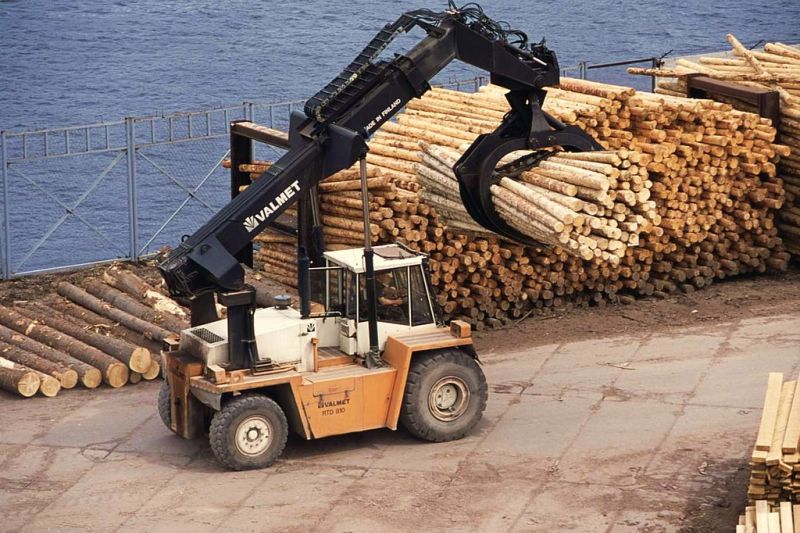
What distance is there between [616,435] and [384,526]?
4663 mm

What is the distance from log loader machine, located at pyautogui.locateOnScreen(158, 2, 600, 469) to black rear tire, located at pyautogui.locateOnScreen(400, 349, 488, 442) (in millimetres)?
21

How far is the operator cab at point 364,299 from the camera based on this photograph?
70.1ft

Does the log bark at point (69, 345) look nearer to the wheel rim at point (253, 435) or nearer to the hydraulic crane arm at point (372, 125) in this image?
the hydraulic crane arm at point (372, 125)

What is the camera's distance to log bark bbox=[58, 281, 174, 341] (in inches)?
1017

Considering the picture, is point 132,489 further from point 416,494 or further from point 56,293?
point 56,293

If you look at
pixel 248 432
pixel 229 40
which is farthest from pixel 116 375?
pixel 229 40

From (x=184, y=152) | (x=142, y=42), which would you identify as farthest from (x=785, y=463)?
(x=142, y=42)

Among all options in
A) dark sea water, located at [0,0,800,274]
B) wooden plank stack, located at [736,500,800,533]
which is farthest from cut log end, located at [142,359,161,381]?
dark sea water, located at [0,0,800,274]

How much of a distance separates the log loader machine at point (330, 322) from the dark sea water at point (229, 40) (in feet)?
148

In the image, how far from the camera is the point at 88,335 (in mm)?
25906

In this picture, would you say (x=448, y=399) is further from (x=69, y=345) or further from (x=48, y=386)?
(x=69, y=345)

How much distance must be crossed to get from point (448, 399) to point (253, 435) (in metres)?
3.05

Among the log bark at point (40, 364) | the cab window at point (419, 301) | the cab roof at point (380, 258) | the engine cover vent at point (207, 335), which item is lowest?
the log bark at point (40, 364)

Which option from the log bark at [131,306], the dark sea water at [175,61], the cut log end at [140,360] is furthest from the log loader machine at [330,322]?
the dark sea water at [175,61]
